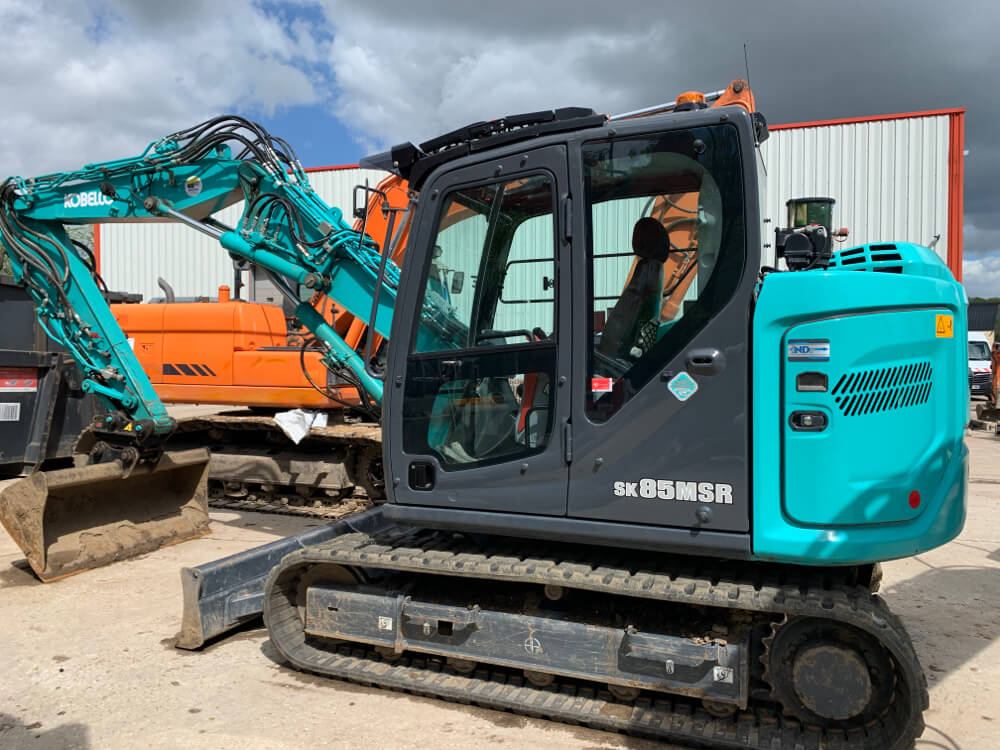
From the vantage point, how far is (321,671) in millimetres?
3928

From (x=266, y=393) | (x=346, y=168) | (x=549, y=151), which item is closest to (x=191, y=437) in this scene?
(x=266, y=393)

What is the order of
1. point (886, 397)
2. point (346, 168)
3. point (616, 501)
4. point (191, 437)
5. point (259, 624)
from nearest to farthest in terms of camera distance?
point (886, 397), point (616, 501), point (259, 624), point (191, 437), point (346, 168)

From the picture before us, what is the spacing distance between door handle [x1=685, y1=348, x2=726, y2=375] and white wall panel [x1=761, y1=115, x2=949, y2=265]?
14.5 meters

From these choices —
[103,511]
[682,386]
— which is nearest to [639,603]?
[682,386]

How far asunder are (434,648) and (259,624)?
5.23 ft

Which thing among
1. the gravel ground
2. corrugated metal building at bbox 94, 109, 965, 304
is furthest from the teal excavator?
corrugated metal building at bbox 94, 109, 965, 304

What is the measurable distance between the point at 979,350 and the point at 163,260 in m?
24.3

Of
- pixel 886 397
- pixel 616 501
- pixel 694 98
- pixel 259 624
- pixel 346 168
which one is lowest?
pixel 259 624

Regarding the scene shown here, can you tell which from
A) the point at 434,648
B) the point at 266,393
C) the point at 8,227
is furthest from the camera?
the point at 266,393

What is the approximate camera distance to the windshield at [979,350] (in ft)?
76.4

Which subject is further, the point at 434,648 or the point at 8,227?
the point at 8,227

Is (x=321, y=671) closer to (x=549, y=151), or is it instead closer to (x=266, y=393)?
(x=549, y=151)

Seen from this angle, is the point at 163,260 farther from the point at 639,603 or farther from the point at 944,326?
the point at 944,326

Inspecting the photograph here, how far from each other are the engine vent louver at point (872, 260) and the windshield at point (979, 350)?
23419 millimetres
